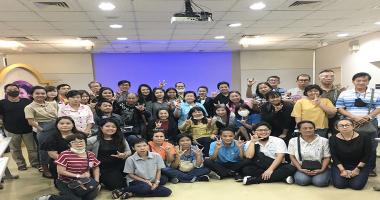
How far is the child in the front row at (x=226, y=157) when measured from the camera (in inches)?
159

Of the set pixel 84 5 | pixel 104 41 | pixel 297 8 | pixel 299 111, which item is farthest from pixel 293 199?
pixel 104 41

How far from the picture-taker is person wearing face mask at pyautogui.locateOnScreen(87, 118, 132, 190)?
3702 mm

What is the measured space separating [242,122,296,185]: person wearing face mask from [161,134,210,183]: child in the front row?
57 centimetres

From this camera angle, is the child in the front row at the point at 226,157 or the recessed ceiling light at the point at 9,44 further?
the recessed ceiling light at the point at 9,44

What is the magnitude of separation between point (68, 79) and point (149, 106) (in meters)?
6.35

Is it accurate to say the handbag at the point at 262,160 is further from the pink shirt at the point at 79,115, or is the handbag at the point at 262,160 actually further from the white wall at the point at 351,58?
the white wall at the point at 351,58

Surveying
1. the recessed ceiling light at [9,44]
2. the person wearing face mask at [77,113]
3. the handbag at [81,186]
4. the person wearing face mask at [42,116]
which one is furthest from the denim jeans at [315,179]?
the recessed ceiling light at [9,44]

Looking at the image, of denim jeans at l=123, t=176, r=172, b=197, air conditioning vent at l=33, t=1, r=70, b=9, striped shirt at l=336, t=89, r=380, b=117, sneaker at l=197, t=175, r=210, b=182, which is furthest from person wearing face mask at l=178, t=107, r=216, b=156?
air conditioning vent at l=33, t=1, r=70, b=9

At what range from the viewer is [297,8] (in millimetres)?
5070

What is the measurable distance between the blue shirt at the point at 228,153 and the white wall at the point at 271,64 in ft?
22.2

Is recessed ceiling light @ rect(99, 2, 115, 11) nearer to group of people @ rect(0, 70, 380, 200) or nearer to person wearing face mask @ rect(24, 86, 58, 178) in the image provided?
group of people @ rect(0, 70, 380, 200)

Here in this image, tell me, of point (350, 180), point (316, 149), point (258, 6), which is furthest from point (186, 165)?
point (258, 6)

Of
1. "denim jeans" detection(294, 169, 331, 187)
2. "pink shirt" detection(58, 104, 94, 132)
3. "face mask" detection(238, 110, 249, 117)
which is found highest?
"pink shirt" detection(58, 104, 94, 132)

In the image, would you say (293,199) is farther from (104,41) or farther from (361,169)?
(104,41)
